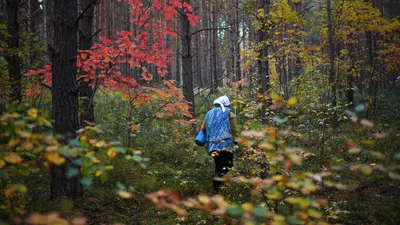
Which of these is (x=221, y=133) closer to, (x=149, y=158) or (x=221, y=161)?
(x=221, y=161)

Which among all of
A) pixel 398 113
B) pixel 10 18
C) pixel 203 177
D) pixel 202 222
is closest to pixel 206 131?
pixel 203 177

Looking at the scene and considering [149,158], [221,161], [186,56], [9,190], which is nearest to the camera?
[9,190]

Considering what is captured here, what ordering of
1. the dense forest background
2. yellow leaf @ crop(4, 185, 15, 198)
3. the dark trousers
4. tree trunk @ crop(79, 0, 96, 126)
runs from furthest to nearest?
1. tree trunk @ crop(79, 0, 96, 126)
2. the dark trousers
3. the dense forest background
4. yellow leaf @ crop(4, 185, 15, 198)

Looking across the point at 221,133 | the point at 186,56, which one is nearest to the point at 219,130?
the point at 221,133

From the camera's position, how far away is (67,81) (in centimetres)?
502

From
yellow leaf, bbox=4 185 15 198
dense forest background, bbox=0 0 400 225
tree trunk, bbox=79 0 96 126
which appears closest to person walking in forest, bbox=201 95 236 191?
dense forest background, bbox=0 0 400 225

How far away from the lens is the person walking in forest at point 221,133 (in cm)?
648

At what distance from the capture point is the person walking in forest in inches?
A: 255

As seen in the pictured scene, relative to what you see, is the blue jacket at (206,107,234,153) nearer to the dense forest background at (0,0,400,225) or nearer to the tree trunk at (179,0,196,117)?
the dense forest background at (0,0,400,225)

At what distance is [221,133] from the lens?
6473mm

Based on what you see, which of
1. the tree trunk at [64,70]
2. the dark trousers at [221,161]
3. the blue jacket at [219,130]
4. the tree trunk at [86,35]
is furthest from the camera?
the tree trunk at [86,35]

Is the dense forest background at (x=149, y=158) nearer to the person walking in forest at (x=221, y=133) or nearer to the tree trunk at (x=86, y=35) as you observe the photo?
the tree trunk at (x=86, y=35)

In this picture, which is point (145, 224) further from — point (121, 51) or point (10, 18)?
point (10, 18)

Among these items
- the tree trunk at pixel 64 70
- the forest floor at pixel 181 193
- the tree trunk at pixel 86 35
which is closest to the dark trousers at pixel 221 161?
the forest floor at pixel 181 193
